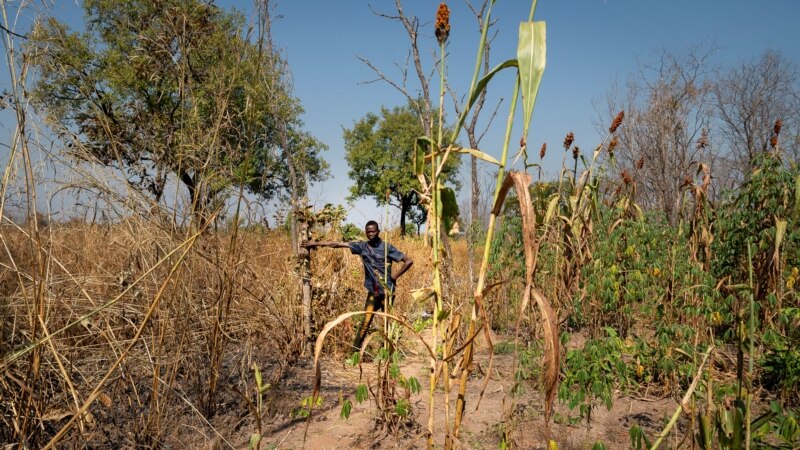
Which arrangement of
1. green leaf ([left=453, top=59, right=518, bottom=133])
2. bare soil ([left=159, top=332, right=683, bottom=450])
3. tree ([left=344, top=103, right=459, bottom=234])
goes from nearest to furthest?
green leaf ([left=453, top=59, right=518, bottom=133])
bare soil ([left=159, top=332, right=683, bottom=450])
tree ([left=344, top=103, right=459, bottom=234])

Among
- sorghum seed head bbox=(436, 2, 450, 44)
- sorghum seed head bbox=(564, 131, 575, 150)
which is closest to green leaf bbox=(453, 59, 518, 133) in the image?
sorghum seed head bbox=(436, 2, 450, 44)

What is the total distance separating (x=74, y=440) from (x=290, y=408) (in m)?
1.25

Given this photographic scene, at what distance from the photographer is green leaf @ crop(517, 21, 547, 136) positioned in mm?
846

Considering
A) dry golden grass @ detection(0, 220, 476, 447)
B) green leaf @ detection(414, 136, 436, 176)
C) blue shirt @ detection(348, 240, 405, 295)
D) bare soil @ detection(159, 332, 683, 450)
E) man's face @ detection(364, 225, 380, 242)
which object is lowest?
bare soil @ detection(159, 332, 683, 450)

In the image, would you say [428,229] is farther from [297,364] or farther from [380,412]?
[297,364]

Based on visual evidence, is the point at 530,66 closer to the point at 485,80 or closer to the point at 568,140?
the point at 485,80

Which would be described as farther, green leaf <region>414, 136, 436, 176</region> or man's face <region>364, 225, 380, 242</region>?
man's face <region>364, 225, 380, 242</region>

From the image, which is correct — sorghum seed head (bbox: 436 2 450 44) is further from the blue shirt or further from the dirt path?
the blue shirt

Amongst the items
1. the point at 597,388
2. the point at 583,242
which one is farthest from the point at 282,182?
the point at 597,388

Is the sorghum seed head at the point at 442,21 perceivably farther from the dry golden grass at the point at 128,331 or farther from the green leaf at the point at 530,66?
the dry golden grass at the point at 128,331

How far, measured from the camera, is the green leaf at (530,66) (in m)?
0.85

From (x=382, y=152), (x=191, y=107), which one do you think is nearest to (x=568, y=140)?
(x=191, y=107)

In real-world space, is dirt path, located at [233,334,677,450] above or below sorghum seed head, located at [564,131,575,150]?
below

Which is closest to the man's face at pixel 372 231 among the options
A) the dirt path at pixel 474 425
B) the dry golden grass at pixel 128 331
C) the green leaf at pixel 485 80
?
the dry golden grass at pixel 128 331
